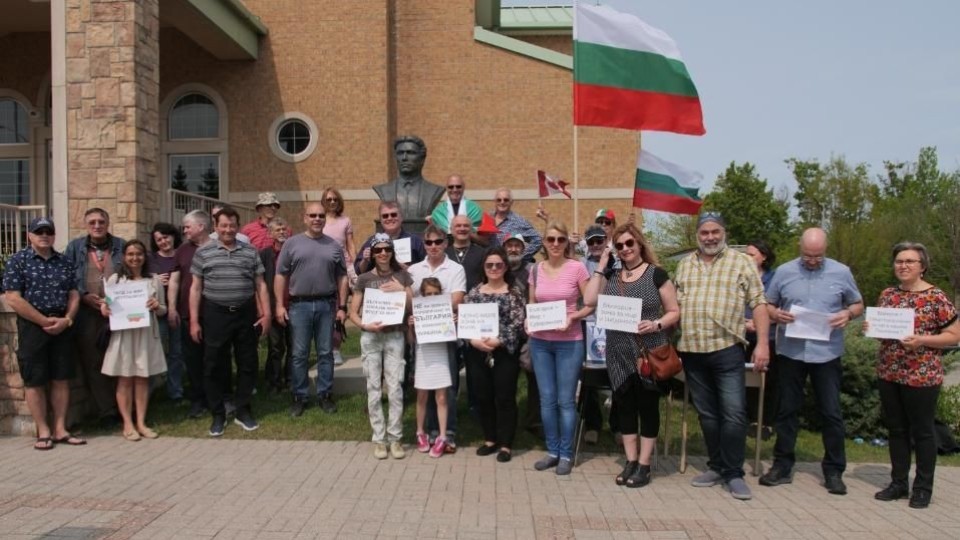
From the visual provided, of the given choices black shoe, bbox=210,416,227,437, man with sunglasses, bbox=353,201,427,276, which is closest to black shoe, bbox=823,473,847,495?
man with sunglasses, bbox=353,201,427,276

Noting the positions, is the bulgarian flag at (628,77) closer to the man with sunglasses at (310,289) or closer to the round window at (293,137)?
the man with sunglasses at (310,289)

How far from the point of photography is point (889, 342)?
17.3 feet

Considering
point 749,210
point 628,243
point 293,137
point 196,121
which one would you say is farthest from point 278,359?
point 749,210

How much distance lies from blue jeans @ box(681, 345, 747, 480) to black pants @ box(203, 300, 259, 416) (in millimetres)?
4140

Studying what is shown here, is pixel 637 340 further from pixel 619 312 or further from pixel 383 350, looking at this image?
pixel 383 350

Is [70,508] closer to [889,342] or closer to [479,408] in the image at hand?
[479,408]

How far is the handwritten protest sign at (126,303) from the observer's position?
642 centimetres

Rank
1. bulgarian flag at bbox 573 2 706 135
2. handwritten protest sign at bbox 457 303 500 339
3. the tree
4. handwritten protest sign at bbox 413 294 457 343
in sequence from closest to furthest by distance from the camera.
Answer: handwritten protest sign at bbox 457 303 500 339 < handwritten protest sign at bbox 413 294 457 343 < bulgarian flag at bbox 573 2 706 135 < the tree

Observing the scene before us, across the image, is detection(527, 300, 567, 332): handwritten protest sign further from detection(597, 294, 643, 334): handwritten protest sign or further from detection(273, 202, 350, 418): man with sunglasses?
detection(273, 202, 350, 418): man with sunglasses

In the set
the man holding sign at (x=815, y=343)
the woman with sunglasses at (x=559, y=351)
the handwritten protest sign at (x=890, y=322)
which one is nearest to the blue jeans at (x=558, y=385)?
the woman with sunglasses at (x=559, y=351)

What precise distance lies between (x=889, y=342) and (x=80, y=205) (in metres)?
9.95

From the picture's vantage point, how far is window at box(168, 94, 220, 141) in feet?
58.5

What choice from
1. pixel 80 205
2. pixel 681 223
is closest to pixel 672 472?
pixel 80 205

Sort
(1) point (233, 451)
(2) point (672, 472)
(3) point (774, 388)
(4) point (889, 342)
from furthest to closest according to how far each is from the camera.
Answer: (3) point (774, 388) → (1) point (233, 451) → (2) point (672, 472) → (4) point (889, 342)
